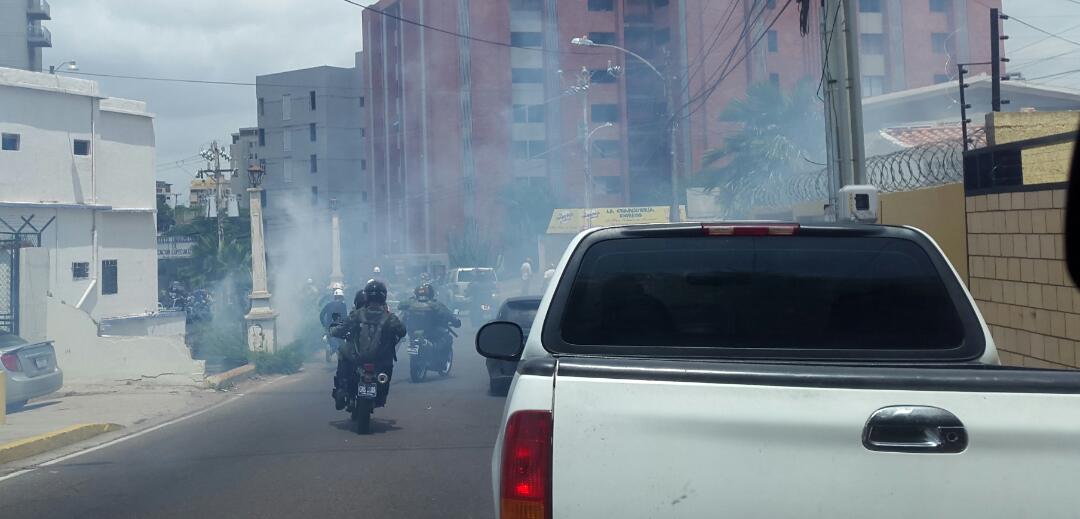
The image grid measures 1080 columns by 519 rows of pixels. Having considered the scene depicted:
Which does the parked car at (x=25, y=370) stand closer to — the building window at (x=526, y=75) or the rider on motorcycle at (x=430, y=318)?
the rider on motorcycle at (x=430, y=318)

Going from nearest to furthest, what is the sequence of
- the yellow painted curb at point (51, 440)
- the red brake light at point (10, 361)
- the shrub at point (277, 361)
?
the yellow painted curb at point (51, 440) → the red brake light at point (10, 361) → the shrub at point (277, 361)

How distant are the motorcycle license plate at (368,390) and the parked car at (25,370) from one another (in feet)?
18.1

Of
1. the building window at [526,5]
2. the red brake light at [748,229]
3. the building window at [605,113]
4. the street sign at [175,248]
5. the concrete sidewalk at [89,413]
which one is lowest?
the concrete sidewalk at [89,413]

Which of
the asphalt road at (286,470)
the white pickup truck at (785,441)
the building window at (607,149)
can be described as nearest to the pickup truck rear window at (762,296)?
the white pickup truck at (785,441)

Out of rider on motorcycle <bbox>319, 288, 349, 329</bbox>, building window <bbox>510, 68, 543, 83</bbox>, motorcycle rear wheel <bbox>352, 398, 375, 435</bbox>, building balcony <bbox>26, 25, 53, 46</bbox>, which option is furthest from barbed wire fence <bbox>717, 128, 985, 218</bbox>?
building balcony <bbox>26, 25, 53, 46</bbox>

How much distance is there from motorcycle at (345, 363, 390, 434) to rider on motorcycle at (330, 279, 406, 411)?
7 centimetres

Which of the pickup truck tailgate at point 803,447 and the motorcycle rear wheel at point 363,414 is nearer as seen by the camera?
the pickup truck tailgate at point 803,447

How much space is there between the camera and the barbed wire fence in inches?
464

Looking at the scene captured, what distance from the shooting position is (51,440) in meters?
10.6

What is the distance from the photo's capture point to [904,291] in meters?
3.83

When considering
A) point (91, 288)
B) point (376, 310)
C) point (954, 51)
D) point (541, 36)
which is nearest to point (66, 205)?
point (91, 288)

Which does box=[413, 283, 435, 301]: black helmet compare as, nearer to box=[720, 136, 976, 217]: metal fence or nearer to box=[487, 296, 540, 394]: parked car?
box=[487, 296, 540, 394]: parked car

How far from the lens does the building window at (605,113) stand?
6022 centimetres

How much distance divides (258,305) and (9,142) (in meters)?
8.67
